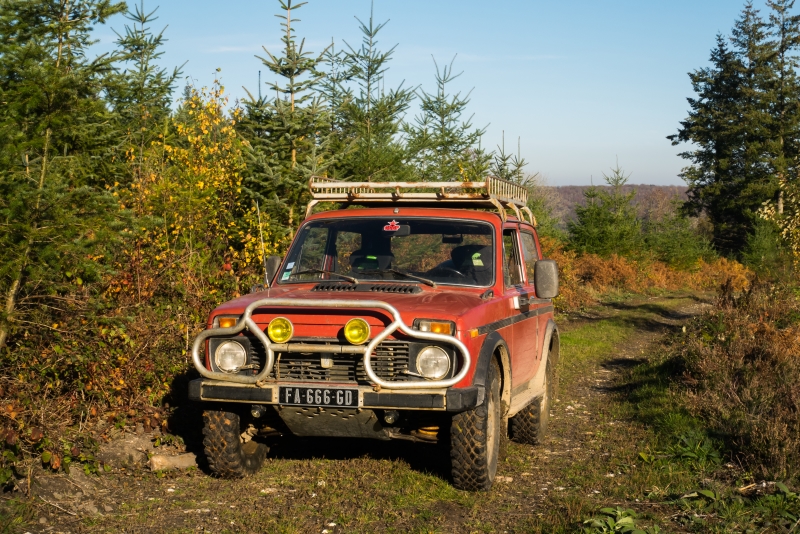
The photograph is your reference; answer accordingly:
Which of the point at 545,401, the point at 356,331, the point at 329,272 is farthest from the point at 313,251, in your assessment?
the point at 545,401

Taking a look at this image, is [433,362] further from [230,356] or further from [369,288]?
[230,356]

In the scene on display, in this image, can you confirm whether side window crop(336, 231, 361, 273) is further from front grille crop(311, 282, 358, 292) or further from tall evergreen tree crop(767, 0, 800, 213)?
tall evergreen tree crop(767, 0, 800, 213)

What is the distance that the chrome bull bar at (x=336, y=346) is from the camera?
5531 millimetres

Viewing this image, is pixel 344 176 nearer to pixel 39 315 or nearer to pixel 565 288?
pixel 39 315

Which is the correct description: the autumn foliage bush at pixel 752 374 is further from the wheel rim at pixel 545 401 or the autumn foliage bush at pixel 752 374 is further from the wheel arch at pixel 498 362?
the wheel arch at pixel 498 362

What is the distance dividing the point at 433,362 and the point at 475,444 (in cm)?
67

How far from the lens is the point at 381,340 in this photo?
18.3 feet

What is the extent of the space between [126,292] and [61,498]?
2.72 m

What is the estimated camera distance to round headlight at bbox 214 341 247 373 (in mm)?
6004

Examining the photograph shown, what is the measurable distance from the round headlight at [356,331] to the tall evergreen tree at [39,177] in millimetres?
1767

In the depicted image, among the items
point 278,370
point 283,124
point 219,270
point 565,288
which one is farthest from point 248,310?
point 565,288

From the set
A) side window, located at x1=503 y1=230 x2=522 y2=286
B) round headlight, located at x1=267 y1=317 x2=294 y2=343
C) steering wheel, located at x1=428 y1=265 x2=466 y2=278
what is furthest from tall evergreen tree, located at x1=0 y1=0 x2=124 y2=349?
side window, located at x1=503 y1=230 x2=522 y2=286

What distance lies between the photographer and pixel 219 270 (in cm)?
966

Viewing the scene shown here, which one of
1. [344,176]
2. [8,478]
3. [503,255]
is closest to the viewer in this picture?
[8,478]
